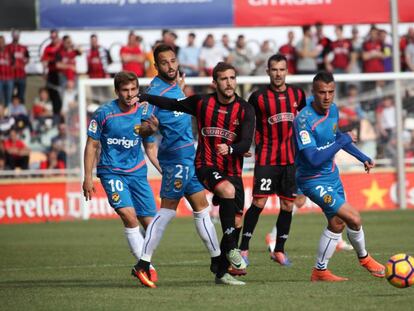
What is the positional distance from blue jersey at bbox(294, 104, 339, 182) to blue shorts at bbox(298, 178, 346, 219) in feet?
0.23

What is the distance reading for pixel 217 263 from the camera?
1029 centimetres

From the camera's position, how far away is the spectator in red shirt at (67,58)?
2369 cm

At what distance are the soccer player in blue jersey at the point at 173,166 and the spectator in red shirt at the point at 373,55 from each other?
14.0m

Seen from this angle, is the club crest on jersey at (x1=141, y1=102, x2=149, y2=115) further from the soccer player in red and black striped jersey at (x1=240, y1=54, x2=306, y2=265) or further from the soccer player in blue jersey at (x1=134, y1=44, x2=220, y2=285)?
the soccer player in red and black striped jersey at (x1=240, y1=54, x2=306, y2=265)

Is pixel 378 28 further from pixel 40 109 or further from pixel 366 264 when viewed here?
pixel 366 264

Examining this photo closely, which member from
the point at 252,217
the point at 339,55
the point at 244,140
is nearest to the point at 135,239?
the point at 244,140

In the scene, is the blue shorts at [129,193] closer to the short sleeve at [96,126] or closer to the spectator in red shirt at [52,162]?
the short sleeve at [96,126]

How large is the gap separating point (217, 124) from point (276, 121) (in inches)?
108

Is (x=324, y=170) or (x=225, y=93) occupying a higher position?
(x=225, y=93)

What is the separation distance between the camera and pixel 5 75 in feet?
78.1

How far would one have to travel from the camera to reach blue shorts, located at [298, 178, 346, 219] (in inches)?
392

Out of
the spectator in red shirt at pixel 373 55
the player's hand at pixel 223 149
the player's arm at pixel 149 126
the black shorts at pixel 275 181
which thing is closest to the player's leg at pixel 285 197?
the black shorts at pixel 275 181

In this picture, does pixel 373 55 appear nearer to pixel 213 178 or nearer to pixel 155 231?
pixel 155 231

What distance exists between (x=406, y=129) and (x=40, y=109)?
8.43 meters
